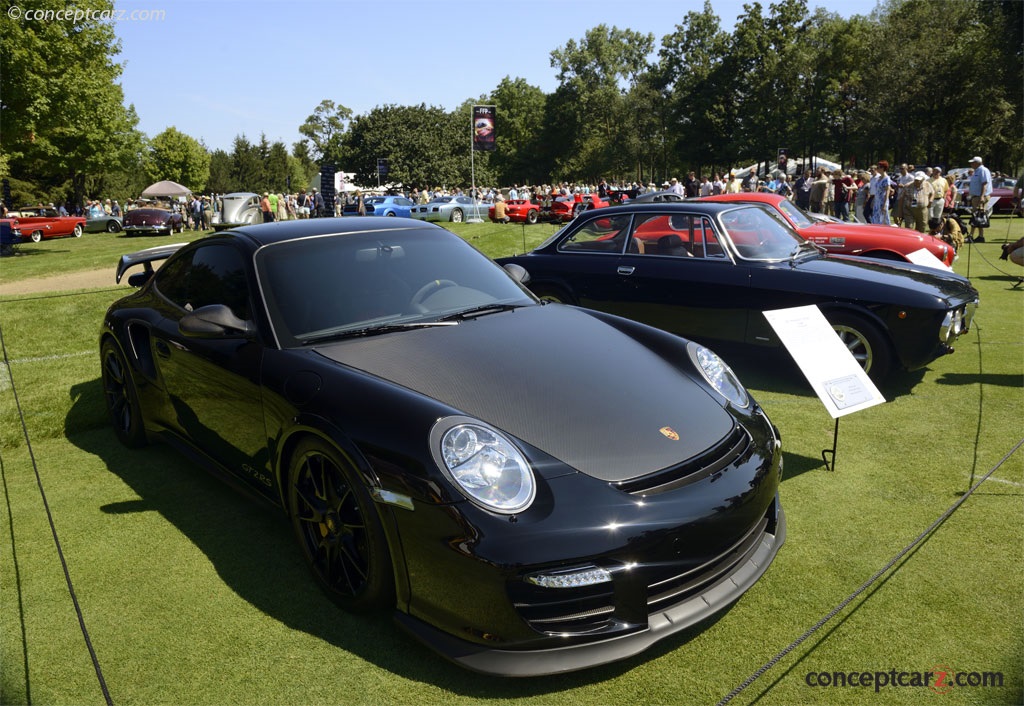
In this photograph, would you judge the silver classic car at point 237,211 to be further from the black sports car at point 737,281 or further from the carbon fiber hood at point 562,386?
the carbon fiber hood at point 562,386

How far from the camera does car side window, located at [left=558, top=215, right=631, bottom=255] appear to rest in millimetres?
6883

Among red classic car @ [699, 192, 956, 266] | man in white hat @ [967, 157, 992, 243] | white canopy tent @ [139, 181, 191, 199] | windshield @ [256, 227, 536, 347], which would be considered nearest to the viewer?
windshield @ [256, 227, 536, 347]

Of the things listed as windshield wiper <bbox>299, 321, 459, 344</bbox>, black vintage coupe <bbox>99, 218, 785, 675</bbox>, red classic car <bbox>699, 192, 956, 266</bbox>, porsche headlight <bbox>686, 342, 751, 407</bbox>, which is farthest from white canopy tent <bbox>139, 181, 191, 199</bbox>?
porsche headlight <bbox>686, 342, 751, 407</bbox>

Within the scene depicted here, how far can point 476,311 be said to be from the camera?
3.63 m

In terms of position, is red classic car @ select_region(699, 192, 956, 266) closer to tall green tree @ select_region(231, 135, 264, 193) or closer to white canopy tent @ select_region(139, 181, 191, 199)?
white canopy tent @ select_region(139, 181, 191, 199)

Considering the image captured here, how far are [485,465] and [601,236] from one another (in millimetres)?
4930

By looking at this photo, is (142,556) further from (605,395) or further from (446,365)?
(605,395)

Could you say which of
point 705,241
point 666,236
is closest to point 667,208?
point 666,236

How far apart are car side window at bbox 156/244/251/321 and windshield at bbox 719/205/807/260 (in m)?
4.31

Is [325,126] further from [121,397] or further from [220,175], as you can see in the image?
[121,397]

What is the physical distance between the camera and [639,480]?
2.48m

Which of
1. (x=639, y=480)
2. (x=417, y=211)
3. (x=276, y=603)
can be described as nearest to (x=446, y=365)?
(x=639, y=480)

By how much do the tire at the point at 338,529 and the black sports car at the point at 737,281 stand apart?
4216 millimetres

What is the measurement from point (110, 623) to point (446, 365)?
1713 mm
